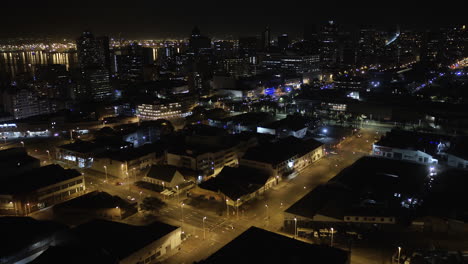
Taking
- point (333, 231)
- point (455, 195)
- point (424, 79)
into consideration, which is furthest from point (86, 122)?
point (424, 79)

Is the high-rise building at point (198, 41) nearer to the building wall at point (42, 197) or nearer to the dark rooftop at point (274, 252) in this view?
the building wall at point (42, 197)

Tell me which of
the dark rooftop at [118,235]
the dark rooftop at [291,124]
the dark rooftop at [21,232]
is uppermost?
the dark rooftop at [291,124]

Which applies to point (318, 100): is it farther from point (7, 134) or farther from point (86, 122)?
point (7, 134)

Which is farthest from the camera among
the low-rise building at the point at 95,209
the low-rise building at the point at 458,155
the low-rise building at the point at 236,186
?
the low-rise building at the point at 458,155

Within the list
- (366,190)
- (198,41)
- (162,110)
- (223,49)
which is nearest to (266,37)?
(223,49)

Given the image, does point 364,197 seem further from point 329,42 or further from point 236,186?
point 329,42

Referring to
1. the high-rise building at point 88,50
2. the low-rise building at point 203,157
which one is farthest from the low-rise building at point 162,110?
the high-rise building at point 88,50
